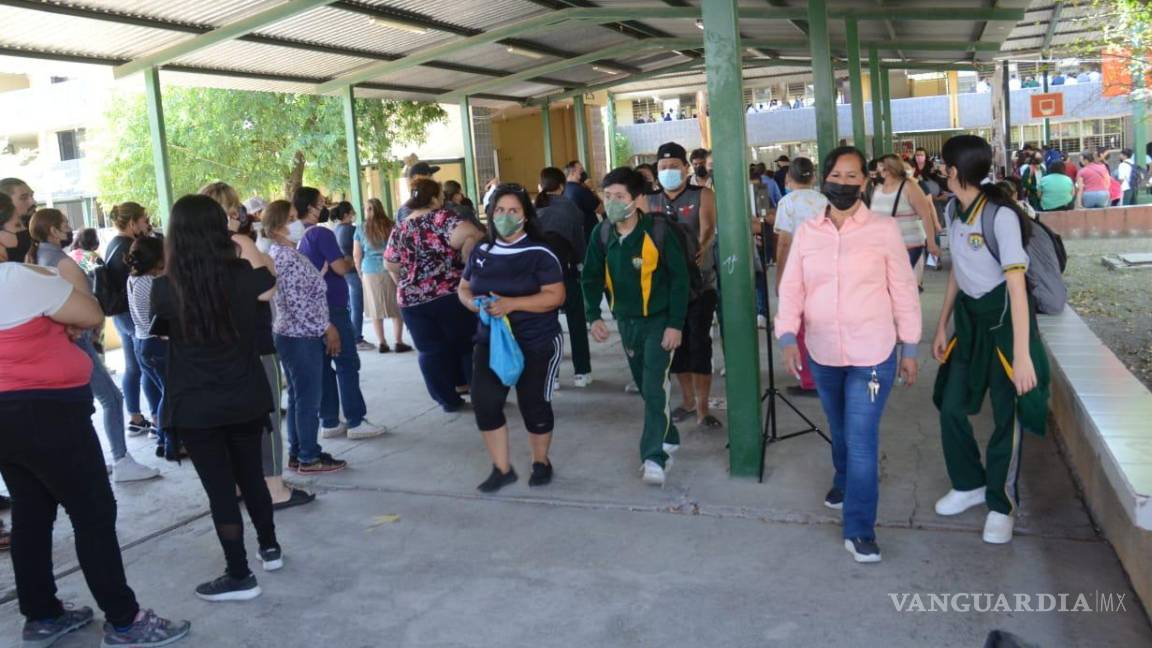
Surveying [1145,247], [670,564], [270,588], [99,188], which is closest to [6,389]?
[270,588]

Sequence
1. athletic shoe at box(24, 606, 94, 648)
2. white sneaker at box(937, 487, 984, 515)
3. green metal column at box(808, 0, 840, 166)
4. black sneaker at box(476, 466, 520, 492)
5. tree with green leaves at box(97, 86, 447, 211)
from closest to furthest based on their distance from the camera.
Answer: athletic shoe at box(24, 606, 94, 648)
white sneaker at box(937, 487, 984, 515)
black sneaker at box(476, 466, 520, 492)
green metal column at box(808, 0, 840, 166)
tree with green leaves at box(97, 86, 447, 211)

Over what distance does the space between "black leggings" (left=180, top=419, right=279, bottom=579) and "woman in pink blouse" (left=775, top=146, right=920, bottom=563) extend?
7.51ft

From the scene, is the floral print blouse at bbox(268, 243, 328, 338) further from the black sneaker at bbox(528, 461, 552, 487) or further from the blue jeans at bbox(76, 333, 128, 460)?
the black sneaker at bbox(528, 461, 552, 487)

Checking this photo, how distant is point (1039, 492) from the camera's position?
4730mm

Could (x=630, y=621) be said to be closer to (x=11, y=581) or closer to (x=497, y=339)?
(x=497, y=339)

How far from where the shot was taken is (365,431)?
6684 millimetres

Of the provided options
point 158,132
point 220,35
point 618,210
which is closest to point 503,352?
point 618,210

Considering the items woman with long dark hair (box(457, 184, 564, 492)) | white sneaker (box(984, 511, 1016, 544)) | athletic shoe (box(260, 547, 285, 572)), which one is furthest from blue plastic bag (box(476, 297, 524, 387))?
white sneaker (box(984, 511, 1016, 544))

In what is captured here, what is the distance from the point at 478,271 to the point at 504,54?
8908mm

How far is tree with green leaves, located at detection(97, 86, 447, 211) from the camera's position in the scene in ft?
71.5

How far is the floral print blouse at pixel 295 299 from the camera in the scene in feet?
17.9

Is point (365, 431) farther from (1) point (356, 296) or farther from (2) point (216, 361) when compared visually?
(1) point (356, 296)

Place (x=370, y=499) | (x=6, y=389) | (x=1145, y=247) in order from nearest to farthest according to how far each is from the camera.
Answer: (x=6, y=389)
(x=370, y=499)
(x=1145, y=247)

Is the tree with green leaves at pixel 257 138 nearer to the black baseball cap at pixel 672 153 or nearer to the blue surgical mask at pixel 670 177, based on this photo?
the black baseball cap at pixel 672 153
